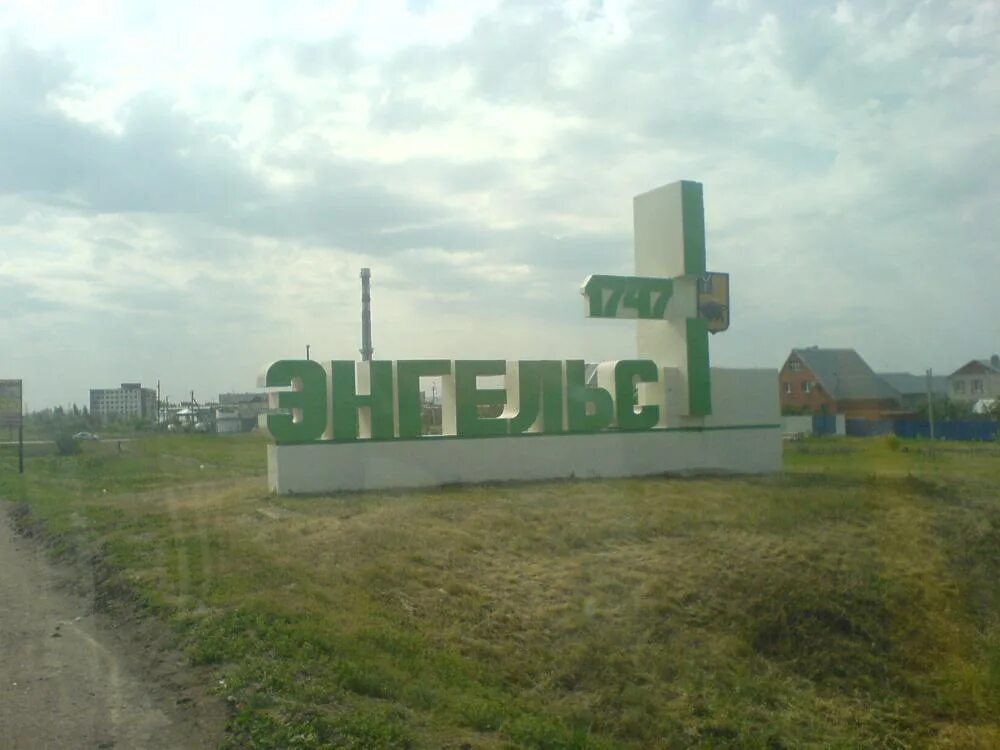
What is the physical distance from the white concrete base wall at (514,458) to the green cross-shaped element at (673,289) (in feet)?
Result: 4.20

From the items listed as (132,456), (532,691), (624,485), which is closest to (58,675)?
(532,691)

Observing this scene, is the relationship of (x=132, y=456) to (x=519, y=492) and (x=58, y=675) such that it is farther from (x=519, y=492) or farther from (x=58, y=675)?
(x=58, y=675)

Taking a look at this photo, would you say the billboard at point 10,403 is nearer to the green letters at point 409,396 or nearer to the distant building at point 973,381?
the green letters at point 409,396

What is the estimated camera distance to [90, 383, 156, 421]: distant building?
197 ft

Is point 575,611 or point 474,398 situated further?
point 474,398

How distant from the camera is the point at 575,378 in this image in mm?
23266

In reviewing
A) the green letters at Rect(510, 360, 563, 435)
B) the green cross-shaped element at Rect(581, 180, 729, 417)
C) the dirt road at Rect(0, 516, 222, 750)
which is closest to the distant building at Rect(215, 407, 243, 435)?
the green cross-shaped element at Rect(581, 180, 729, 417)

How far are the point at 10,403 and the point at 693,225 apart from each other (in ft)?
83.7

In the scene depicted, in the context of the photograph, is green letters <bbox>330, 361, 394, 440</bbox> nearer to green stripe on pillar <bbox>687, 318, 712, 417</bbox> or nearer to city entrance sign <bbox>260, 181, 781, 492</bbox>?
city entrance sign <bbox>260, 181, 781, 492</bbox>

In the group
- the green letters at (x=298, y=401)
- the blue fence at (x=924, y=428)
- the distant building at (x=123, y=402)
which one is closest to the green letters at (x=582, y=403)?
the green letters at (x=298, y=401)

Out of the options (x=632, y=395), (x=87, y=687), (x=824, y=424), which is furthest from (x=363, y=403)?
(x=824, y=424)

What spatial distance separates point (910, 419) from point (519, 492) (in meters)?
26.4

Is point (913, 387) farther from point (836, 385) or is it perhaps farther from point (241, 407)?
point (241, 407)

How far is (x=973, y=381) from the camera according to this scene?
4206 centimetres
